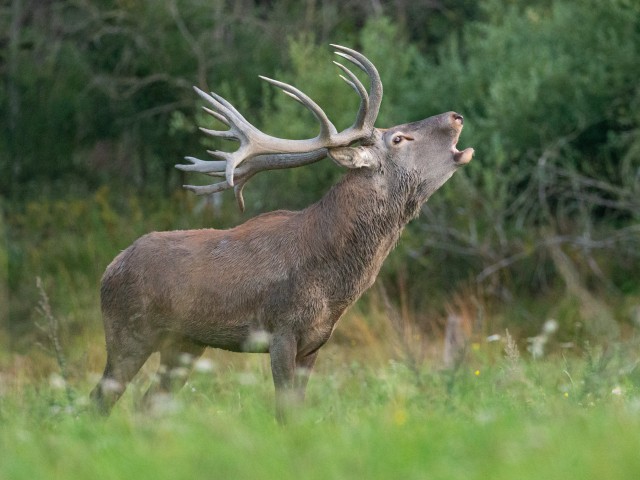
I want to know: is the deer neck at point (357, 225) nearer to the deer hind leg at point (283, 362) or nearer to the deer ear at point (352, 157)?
the deer ear at point (352, 157)

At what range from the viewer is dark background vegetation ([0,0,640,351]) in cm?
1293

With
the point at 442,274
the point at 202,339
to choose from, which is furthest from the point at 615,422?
the point at 442,274

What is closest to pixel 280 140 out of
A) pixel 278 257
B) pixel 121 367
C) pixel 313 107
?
pixel 313 107

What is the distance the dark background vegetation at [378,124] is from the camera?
12.9m

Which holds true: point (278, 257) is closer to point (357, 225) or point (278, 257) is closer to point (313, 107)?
point (357, 225)

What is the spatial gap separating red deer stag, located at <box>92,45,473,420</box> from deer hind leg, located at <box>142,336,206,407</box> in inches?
0.4

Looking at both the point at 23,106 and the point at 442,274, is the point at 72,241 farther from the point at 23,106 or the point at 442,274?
the point at 442,274

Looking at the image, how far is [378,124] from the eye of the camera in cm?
1404

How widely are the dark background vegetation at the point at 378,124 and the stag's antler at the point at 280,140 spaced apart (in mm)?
3558

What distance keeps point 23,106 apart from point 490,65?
6470 millimetres

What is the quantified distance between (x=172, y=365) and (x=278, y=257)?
101 centimetres

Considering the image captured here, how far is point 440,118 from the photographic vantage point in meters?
7.15

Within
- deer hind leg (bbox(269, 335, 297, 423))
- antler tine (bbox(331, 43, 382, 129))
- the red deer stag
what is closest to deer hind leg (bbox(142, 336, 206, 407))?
the red deer stag

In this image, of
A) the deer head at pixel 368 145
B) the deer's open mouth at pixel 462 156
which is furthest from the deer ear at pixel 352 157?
the deer's open mouth at pixel 462 156
